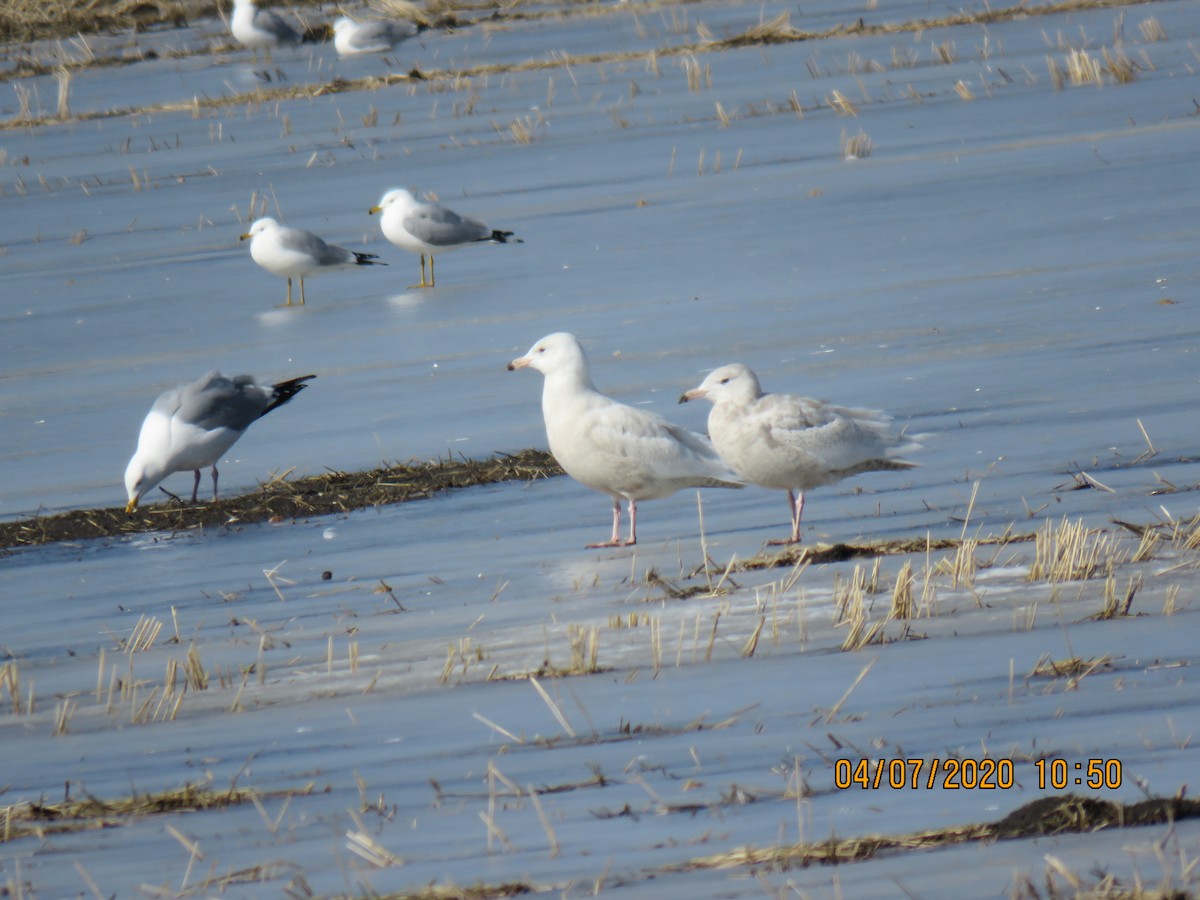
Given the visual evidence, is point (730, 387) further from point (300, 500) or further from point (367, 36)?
point (367, 36)

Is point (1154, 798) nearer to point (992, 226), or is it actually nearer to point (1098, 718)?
point (1098, 718)

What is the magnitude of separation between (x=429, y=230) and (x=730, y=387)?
8.29 metres

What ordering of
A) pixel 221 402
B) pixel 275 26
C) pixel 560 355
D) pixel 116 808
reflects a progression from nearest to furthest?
pixel 116 808 < pixel 560 355 < pixel 221 402 < pixel 275 26

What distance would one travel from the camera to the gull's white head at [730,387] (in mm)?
8078

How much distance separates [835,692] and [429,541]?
3.33 meters

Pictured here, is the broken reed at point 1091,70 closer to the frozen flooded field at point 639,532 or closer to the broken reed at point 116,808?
the frozen flooded field at point 639,532

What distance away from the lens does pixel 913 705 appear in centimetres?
535

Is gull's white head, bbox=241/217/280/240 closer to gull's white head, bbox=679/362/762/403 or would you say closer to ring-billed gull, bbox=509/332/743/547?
ring-billed gull, bbox=509/332/743/547

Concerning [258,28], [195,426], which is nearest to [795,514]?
[195,426]

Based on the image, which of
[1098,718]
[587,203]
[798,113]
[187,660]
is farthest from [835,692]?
[798,113]

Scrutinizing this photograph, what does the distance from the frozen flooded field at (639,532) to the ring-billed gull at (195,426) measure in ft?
1.24

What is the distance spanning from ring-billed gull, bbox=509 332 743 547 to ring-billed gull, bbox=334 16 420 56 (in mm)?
23062

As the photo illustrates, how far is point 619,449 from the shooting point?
8023 millimetres

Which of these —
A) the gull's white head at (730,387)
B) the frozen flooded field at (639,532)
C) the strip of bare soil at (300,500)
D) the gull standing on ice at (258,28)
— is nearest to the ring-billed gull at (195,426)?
the strip of bare soil at (300,500)
